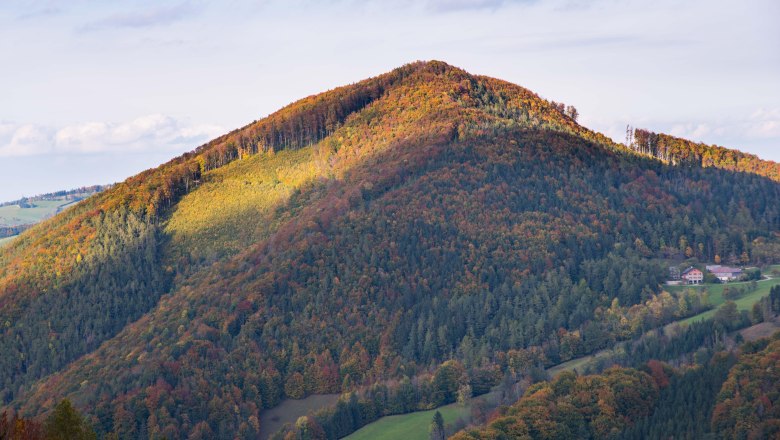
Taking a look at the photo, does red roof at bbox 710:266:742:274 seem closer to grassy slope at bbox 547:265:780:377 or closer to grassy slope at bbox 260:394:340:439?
grassy slope at bbox 547:265:780:377

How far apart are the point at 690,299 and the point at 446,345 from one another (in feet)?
149

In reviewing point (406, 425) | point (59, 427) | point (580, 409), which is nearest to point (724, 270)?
point (580, 409)

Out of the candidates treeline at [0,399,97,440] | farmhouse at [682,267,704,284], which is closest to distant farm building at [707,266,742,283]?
farmhouse at [682,267,704,284]

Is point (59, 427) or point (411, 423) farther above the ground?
point (59, 427)

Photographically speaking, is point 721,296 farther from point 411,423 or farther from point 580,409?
point 411,423

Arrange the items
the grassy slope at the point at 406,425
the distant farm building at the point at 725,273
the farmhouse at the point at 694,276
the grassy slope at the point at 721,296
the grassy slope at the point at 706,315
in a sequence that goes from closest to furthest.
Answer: the grassy slope at the point at 406,425
the grassy slope at the point at 706,315
the grassy slope at the point at 721,296
the distant farm building at the point at 725,273
the farmhouse at the point at 694,276

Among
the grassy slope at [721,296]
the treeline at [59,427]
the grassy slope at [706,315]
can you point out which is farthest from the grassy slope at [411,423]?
the treeline at [59,427]

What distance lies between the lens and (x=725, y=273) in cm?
19275

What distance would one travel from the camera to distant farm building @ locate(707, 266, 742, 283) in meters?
191

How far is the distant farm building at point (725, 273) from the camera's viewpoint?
19112 cm

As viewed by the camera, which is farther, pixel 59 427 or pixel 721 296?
pixel 721 296

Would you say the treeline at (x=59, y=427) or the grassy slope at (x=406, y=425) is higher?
the treeline at (x=59, y=427)

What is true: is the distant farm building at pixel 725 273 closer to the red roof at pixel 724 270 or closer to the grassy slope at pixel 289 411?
the red roof at pixel 724 270

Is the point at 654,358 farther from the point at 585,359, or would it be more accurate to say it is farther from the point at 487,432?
the point at 487,432
